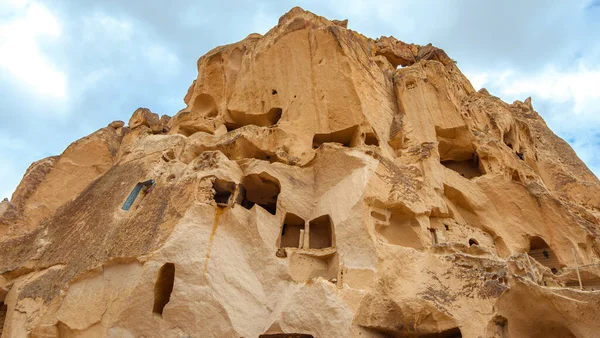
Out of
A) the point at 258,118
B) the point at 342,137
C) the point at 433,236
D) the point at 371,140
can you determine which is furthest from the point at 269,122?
the point at 433,236

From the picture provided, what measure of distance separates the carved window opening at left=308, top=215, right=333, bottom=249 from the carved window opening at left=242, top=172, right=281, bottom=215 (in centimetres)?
121

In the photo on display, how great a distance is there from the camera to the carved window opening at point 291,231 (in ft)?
35.0

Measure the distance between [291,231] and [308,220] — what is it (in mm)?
705

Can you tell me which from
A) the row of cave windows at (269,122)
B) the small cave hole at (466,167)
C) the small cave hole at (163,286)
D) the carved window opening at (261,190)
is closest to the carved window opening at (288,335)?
the small cave hole at (163,286)

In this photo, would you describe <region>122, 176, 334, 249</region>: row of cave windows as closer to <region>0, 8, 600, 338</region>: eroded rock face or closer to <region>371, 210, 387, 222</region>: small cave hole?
<region>0, 8, 600, 338</region>: eroded rock face

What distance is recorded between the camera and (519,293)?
20.0ft

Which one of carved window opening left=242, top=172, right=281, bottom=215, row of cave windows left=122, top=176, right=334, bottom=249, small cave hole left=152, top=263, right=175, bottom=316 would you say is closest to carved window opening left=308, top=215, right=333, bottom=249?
row of cave windows left=122, top=176, right=334, bottom=249

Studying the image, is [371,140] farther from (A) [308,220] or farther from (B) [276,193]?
(A) [308,220]

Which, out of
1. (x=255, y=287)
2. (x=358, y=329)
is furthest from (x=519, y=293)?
(x=255, y=287)

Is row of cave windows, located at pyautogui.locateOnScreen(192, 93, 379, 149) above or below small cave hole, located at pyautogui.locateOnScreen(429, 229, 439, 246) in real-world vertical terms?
above

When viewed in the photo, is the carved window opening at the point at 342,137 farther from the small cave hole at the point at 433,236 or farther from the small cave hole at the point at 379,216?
the small cave hole at the point at 433,236

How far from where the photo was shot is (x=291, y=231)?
431 inches

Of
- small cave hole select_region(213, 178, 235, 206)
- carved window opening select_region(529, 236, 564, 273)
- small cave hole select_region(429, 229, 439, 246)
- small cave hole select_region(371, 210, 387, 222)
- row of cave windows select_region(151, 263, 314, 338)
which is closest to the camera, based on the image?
row of cave windows select_region(151, 263, 314, 338)

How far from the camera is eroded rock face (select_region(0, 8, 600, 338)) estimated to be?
24.7 feet
